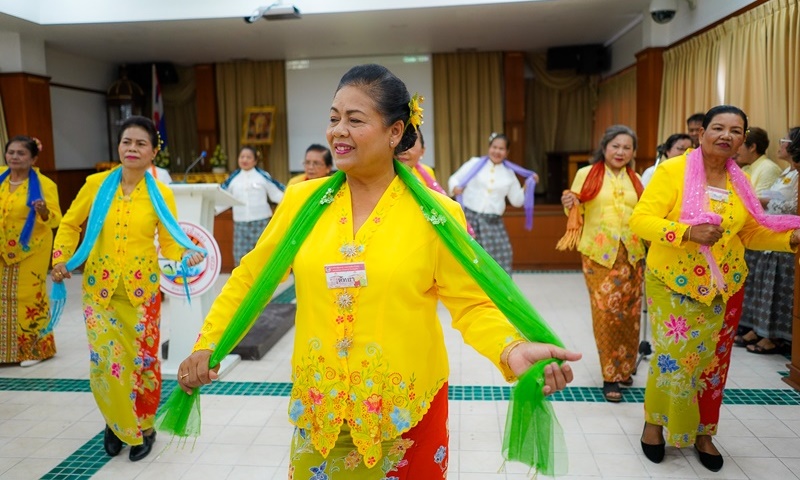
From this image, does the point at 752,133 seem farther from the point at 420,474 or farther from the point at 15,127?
the point at 15,127

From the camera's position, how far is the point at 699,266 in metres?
2.83

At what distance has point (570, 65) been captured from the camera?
35.0 ft

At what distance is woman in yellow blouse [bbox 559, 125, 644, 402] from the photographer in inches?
151

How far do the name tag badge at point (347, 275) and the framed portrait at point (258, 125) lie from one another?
1016 cm

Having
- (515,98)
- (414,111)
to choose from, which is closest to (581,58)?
(515,98)

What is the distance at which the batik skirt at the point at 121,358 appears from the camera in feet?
10.1

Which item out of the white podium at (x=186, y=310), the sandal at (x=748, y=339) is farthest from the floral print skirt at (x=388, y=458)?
the sandal at (x=748, y=339)

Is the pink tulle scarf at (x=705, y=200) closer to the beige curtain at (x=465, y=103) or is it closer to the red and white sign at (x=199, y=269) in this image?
the red and white sign at (x=199, y=269)

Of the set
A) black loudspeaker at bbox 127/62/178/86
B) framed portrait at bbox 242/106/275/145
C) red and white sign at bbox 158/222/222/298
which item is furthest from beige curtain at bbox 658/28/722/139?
black loudspeaker at bbox 127/62/178/86

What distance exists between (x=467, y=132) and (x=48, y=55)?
6620 millimetres

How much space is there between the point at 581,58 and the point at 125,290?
359 inches

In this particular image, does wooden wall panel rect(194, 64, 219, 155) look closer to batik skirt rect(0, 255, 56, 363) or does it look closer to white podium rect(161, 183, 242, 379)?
batik skirt rect(0, 255, 56, 363)

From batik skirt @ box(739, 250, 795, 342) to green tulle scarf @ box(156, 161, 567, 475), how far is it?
3.94 meters

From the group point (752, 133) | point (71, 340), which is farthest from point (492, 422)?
point (71, 340)
